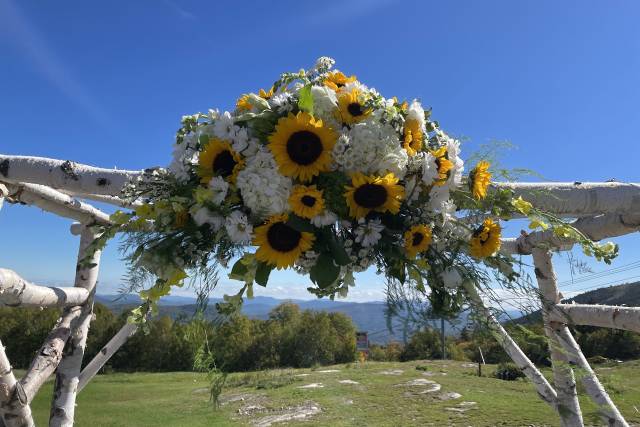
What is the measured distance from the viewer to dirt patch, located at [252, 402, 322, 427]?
8490 mm

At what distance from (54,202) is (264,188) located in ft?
9.24

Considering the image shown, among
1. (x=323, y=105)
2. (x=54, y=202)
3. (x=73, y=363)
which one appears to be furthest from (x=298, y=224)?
(x=73, y=363)

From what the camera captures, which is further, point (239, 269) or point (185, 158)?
point (185, 158)

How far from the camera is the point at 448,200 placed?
1.31 m

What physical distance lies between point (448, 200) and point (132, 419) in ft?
36.7

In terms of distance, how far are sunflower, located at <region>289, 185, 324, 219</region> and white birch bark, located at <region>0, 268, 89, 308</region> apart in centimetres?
209

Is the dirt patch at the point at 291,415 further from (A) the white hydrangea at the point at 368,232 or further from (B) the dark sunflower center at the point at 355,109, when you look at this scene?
(B) the dark sunflower center at the point at 355,109

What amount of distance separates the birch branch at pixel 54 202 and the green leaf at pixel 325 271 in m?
2.68

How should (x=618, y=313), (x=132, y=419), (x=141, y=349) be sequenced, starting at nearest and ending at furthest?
1. (x=618, y=313)
2. (x=132, y=419)
3. (x=141, y=349)

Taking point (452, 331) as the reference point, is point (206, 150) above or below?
above

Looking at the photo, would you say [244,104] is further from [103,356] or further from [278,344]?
[278,344]

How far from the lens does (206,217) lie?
4.01 ft

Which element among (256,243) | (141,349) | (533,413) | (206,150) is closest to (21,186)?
(206,150)

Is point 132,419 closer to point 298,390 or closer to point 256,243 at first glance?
point 298,390
